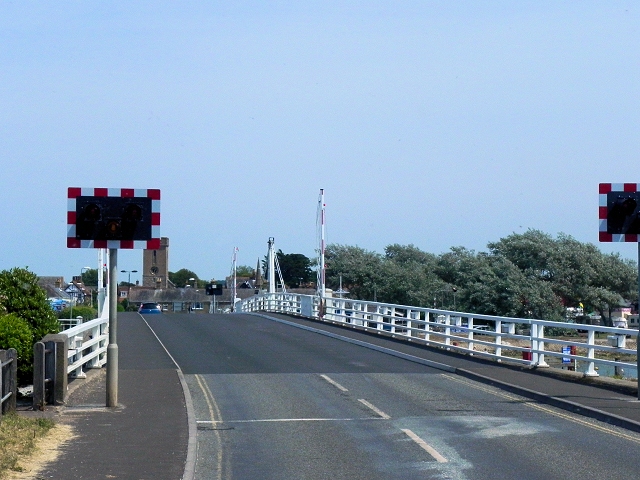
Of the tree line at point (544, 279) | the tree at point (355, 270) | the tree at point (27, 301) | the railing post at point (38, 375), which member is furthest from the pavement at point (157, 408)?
the tree at point (355, 270)

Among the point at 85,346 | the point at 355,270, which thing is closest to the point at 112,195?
the point at 85,346

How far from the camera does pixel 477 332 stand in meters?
21.8

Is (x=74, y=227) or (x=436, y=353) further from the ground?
(x=74, y=227)

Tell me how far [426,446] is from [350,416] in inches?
100

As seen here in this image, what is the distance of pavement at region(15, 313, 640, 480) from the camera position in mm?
9312

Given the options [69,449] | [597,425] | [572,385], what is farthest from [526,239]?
[69,449]

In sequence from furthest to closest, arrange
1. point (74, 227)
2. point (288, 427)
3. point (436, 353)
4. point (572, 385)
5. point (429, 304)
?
point (429, 304) < point (436, 353) < point (572, 385) < point (74, 227) < point (288, 427)

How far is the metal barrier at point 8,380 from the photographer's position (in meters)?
11.5

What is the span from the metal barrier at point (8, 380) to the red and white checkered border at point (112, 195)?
205 centimetres

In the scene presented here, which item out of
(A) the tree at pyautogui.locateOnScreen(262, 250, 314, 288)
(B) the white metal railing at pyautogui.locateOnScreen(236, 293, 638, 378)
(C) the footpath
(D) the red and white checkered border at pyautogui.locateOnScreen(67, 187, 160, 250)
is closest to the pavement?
(C) the footpath

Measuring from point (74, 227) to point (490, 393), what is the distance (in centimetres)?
812

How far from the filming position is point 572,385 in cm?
1648

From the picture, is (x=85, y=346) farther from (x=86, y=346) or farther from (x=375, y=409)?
(x=375, y=409)

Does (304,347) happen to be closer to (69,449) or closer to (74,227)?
(74,227)
